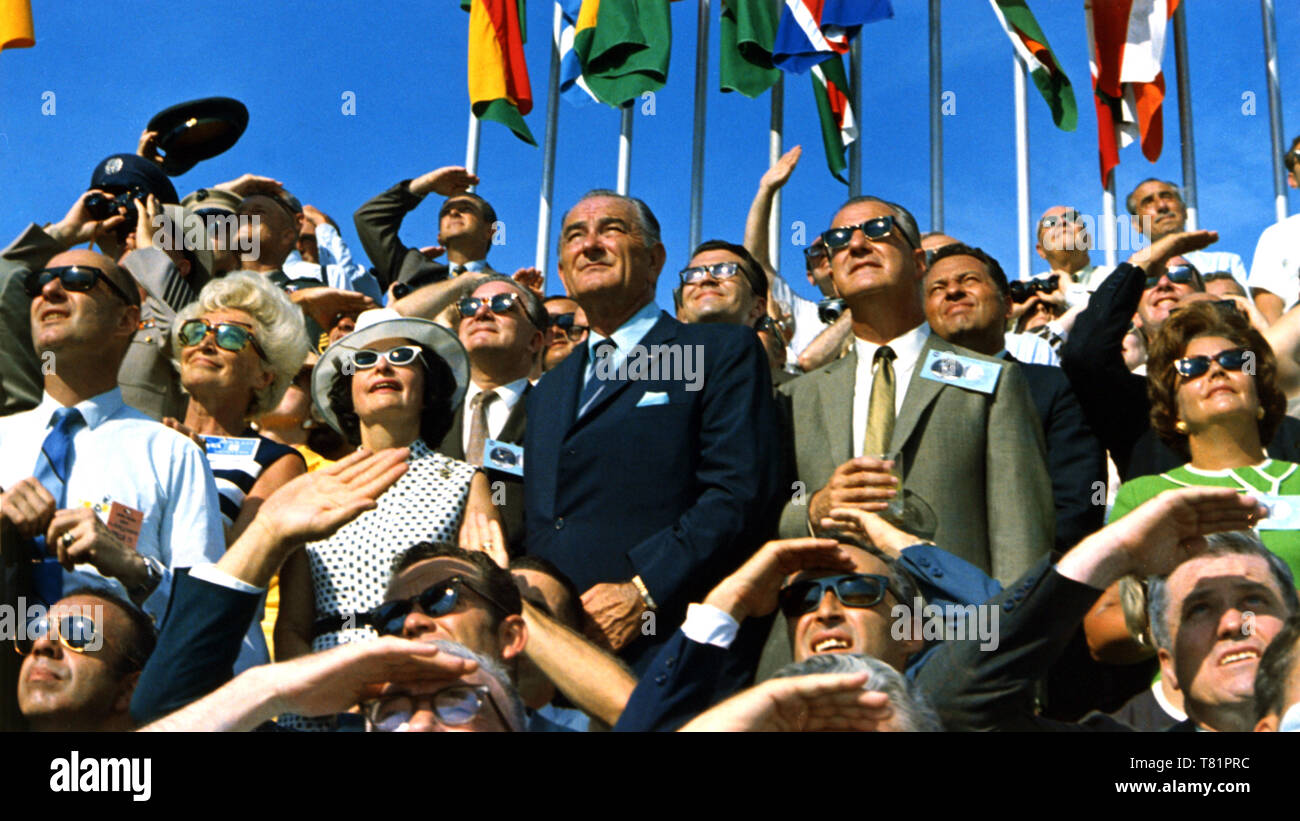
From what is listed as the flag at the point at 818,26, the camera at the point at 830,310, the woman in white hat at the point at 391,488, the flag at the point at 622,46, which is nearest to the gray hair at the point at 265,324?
the woman in white hat at the point at 391,488

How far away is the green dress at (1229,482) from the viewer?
4730mm

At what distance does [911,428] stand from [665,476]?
82 cm

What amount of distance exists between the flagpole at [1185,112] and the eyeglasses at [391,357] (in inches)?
359

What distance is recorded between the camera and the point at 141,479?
181 inches

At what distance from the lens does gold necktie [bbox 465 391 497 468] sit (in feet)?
20.6

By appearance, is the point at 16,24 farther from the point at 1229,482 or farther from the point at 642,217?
the point at 1229,482

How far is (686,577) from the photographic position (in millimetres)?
4547

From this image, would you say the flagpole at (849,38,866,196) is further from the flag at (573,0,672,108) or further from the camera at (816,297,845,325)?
the camera at (816,297,845,325)

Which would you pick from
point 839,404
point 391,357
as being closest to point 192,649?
point 391,357

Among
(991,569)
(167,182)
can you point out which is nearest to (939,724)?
(991,569)

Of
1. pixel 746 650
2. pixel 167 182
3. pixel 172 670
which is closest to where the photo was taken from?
pixel 172 670

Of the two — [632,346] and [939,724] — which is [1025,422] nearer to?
[632,346]

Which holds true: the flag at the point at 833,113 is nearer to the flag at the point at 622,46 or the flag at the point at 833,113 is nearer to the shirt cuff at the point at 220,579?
the flag at the point at 622,46

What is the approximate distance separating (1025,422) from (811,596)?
1.24m
